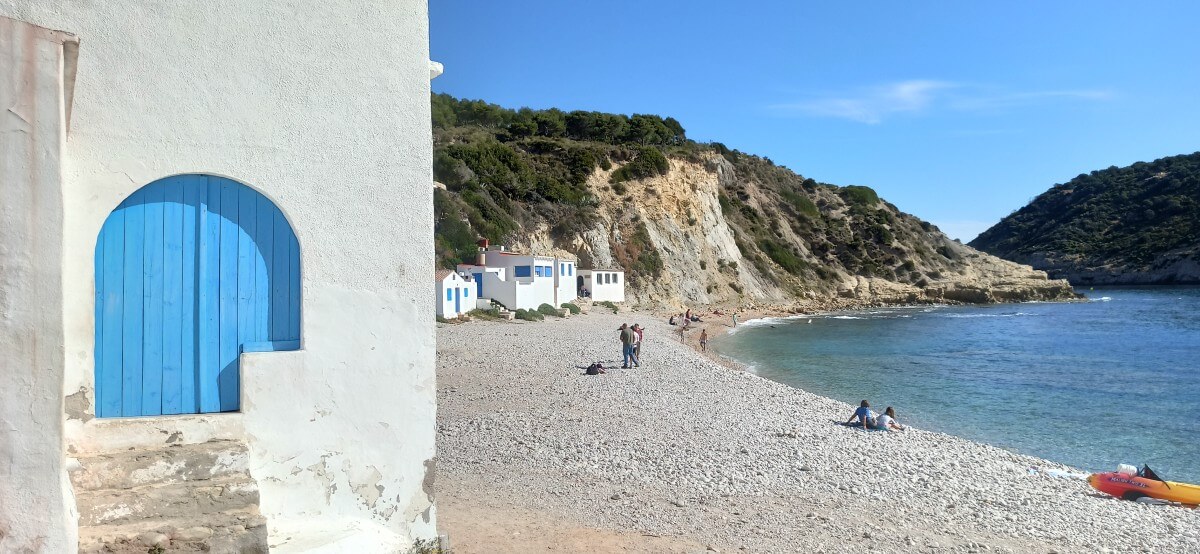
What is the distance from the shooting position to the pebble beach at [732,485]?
24.5 ft

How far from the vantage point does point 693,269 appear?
52.8 metres

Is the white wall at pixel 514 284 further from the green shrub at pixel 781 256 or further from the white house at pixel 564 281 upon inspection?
the green shrub at pixel 781 256

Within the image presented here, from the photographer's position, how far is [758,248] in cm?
6462

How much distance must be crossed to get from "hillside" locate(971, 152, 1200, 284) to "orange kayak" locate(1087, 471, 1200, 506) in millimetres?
116980

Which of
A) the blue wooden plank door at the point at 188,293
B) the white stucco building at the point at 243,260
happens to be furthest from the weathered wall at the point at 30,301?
the blue wooden plank door at the point at 188,293

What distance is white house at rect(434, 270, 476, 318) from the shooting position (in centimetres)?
3138

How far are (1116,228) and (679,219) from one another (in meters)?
103

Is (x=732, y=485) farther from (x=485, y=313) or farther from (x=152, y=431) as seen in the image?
A: (x=485, y=313)

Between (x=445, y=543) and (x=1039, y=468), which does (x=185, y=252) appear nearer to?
(x=445, y=543)

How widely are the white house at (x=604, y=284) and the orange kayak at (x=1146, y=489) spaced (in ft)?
114

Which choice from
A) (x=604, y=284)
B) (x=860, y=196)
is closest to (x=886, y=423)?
(x=604, y=284)

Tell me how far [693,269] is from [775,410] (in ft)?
122

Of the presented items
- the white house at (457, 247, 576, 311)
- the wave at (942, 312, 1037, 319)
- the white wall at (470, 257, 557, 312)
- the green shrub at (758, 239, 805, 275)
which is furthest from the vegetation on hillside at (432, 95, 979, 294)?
the wave at (942, 312, 1037, 319)

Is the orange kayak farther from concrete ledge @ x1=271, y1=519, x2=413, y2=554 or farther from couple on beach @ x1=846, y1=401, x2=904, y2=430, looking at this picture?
concrete ledge @ x1=271, y1=519, x2=413, y2=554
